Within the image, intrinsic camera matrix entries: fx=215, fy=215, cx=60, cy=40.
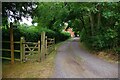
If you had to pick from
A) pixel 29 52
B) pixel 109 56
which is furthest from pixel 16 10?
pixel 109 56

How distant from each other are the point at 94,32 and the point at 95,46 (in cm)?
286

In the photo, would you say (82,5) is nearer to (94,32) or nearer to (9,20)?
(94,32)

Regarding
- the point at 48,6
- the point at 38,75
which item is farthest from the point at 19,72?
the point at 48,6

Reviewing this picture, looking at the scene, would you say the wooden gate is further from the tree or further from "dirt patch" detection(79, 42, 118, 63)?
"dirt patch" detection(79, 42, 118, 63)

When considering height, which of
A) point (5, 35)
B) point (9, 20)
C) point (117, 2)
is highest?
point (117, 2)

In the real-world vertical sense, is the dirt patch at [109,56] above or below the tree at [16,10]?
below

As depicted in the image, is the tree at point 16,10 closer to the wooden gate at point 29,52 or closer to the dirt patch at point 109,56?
the wooden gate at point 29,52

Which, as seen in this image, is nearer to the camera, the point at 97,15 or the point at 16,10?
the point at 16,10

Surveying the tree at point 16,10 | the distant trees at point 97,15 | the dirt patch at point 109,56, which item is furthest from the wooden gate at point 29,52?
the dirt patch at point 109,56

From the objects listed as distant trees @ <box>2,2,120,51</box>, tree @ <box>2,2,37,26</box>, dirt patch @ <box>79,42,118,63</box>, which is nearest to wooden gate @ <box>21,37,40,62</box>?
tree @ <box>2,2,37,26</box>

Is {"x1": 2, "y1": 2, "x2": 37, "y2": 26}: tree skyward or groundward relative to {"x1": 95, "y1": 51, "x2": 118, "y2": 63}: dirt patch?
skyward

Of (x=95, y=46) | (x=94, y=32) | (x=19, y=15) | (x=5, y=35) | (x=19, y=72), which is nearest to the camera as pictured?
(x=19, y=72)

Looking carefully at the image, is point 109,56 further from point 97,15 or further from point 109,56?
point 97,15

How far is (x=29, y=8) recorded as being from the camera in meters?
13.4
